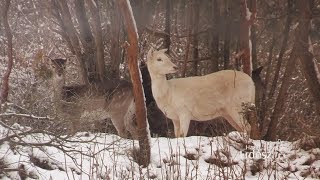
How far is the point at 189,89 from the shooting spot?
384 inches

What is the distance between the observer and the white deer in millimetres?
9609

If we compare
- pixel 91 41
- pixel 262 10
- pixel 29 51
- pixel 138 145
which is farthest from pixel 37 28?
pixel 138 145

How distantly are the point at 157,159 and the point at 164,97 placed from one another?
179 cm

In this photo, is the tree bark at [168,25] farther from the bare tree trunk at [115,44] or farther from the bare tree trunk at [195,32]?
the bare tree trunk at [115,44]

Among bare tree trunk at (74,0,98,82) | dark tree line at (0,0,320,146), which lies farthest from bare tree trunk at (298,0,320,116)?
bare tree trunk at (74,0,98,82)

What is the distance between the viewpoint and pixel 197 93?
976 centimetres

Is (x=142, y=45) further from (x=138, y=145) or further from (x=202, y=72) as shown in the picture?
(x=138, y=145)

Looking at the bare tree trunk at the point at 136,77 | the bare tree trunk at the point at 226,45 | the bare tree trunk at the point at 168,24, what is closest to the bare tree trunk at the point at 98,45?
the bare tree trunk at the point at 168,24

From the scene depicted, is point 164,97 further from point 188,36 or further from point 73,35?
point 73,35

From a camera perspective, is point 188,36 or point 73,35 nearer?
point 73,35

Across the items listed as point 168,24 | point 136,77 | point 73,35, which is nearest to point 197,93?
point 136,77

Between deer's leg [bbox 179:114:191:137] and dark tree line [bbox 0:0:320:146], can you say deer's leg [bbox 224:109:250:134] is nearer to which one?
deer's leg [bbox 179:114:191:137]

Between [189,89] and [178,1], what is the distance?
4.74 metres

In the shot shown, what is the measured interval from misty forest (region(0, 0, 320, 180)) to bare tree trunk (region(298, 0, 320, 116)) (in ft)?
0.07
